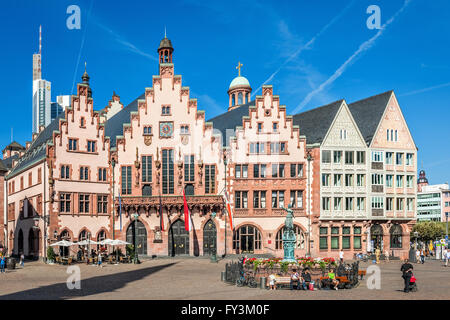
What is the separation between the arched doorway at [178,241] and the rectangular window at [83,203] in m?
10.5

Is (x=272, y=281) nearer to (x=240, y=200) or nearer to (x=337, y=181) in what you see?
(x=240, y=200)

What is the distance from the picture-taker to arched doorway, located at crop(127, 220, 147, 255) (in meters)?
65.0

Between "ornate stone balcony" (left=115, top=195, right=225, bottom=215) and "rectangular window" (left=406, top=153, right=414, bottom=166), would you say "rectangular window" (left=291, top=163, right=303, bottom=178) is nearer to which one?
"ornate stone balcony" (left=115, top=195, right=225, bottom=215)

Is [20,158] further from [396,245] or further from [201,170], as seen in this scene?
[396,245]

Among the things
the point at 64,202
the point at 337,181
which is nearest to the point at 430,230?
the point at 337,181

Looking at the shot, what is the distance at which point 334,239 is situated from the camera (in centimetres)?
6669

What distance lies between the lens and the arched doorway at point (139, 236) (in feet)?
213

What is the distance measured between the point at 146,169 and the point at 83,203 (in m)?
8.48

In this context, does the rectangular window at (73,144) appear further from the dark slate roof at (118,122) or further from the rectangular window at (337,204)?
the rectangular window at (337,204)

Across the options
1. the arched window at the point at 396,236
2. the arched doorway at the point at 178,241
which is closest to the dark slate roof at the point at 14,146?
the arched doorway at the point at 178,241

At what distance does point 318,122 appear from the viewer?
230 ft

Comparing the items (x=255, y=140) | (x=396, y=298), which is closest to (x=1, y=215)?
(x=255, y=140)

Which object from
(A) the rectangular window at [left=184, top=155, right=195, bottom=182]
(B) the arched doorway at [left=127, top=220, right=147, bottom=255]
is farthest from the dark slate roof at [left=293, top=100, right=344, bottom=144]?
(B) the arched doorway at [left=127, top=220, right=147, bottom=255]
